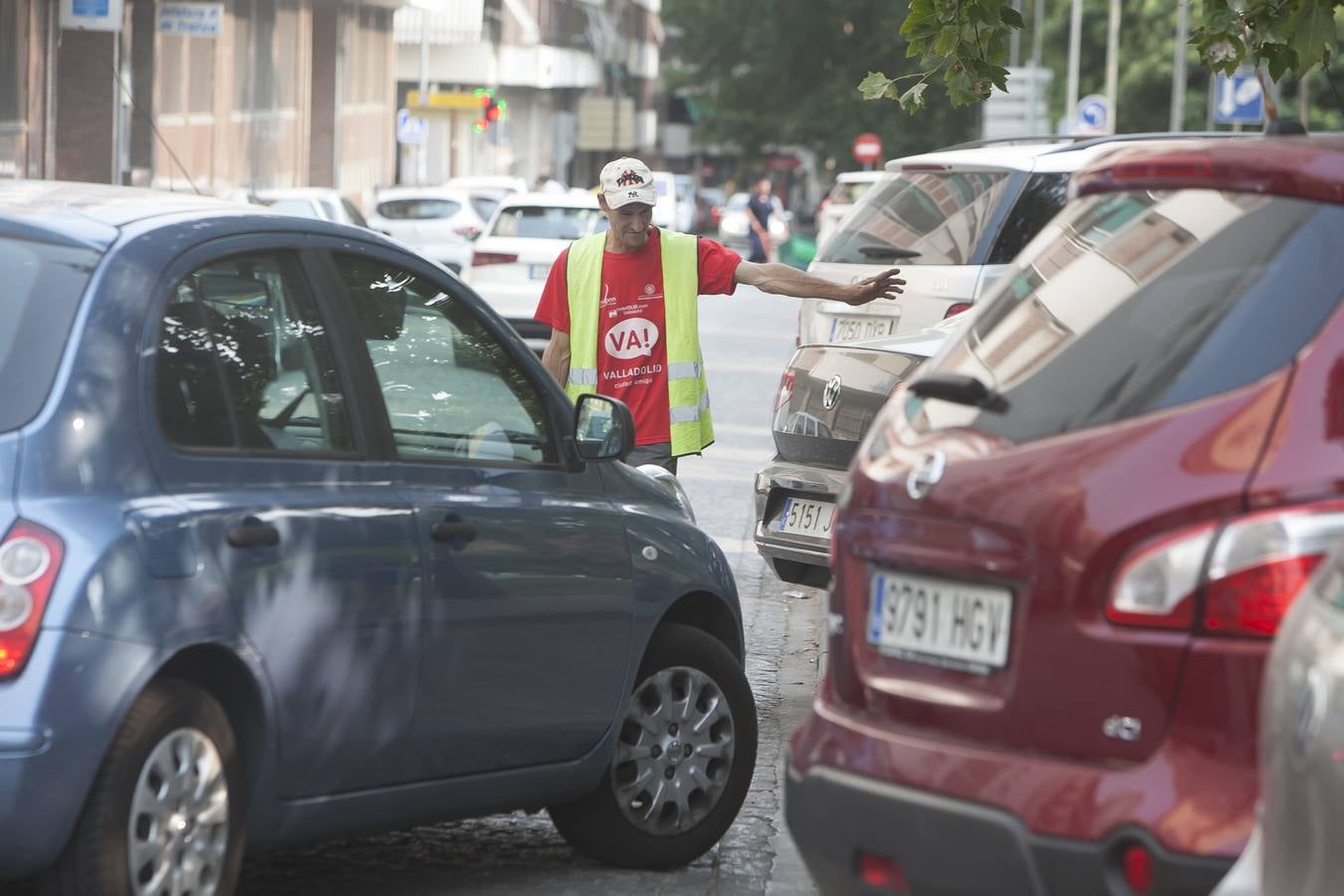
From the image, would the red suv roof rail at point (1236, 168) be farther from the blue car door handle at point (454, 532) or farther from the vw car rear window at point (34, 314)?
the vw car rear window at point (34, 314)

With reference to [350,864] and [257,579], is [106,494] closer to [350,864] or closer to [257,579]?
[257,579]

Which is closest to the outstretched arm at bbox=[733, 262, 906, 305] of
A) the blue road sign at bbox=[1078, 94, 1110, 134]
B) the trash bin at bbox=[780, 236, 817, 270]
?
the trash bin at bbox=[780, 236, 817, 270]

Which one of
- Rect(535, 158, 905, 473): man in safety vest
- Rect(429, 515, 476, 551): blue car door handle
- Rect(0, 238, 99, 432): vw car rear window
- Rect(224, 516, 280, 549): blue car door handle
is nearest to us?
Rect(0, 238, 99, 432): vw car rear window

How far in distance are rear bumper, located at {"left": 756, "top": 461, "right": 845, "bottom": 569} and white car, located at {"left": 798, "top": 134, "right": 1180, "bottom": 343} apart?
101 inches

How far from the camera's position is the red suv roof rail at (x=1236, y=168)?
4020 millimetres

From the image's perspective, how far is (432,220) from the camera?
127 ft

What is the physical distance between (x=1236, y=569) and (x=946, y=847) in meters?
0.66

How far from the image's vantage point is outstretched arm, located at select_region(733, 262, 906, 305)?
7.64 metres

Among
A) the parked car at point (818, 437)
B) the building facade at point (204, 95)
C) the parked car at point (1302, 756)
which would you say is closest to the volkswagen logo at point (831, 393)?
the parked car at point (818, 437)

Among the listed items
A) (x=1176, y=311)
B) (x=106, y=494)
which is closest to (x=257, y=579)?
(x=106, y=494)

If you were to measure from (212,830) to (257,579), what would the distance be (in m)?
0.48

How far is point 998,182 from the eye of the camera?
1135 cm

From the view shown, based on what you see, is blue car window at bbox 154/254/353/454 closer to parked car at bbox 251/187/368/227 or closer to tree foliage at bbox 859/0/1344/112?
tree foliage at bbox 859/0/1344/112

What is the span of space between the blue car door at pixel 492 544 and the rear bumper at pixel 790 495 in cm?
250
